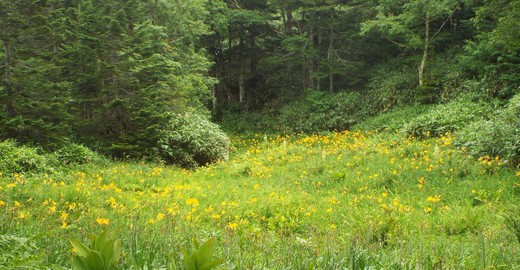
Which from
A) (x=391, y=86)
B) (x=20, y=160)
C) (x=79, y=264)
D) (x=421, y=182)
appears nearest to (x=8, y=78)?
(x=20, y=160)

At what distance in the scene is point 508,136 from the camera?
7875 mm

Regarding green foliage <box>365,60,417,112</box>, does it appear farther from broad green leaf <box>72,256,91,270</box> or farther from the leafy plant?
broad green leaf <box>72,256,91,270</box>

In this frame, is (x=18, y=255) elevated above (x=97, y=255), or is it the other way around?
(x=97, y=255)

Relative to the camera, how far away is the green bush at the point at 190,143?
1218cm

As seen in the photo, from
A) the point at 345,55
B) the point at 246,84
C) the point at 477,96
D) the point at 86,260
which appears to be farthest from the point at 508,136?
the point at 246,84

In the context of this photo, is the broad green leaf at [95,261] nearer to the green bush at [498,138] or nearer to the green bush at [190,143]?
the green bush at [498,138]

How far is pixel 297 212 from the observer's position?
5.57 metres

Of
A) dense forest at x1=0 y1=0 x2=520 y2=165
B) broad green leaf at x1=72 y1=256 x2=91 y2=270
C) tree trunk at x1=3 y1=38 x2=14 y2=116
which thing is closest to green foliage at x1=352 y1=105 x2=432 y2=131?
dense forest at x1=0 y1=0 x2=520 y2=165

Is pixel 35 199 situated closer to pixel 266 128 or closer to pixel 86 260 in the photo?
pixel 86 260

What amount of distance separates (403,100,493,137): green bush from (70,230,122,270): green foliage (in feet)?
38.3

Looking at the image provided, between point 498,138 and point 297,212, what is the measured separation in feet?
18.3

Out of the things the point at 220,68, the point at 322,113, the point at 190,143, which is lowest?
the point at 322,113

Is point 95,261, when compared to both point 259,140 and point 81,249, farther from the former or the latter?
point 259,140

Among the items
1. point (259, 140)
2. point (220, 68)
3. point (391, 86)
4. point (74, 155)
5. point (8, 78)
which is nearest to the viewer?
point (8, 78)
